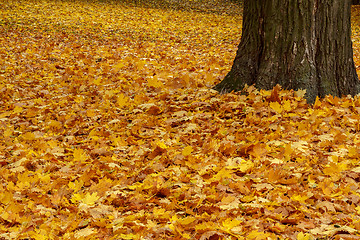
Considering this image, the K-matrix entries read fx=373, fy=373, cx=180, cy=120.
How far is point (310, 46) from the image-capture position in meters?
4.23

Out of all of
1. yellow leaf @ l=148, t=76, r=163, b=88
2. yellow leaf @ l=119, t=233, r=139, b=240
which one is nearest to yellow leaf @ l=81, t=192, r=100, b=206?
yellow leaf @ l=119, t=233, r=139, b=240

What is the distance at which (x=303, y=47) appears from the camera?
4.22m

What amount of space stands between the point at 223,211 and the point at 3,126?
116 inches

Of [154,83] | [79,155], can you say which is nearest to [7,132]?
[79,155]

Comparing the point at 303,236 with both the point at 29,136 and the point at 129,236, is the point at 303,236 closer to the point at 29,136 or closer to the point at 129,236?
the point at 129,236

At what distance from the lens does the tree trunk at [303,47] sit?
421 centimetres

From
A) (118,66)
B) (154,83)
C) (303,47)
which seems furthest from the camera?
(118,66)

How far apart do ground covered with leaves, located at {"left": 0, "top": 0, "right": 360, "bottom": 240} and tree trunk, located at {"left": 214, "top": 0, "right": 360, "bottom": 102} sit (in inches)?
9.2

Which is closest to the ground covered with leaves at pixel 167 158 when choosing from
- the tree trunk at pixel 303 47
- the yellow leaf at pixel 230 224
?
the yellow leaf at pixel 230 224

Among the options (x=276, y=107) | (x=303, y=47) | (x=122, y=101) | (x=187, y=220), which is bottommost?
(x=187, y=220)

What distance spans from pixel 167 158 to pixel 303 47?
2113mm

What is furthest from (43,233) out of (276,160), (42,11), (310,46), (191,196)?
(42,11)

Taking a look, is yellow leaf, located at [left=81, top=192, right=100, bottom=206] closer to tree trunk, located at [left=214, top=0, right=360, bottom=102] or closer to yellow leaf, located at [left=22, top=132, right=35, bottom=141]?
yellow leaf, located at [left=22, top=132, right=35, bottom=141]

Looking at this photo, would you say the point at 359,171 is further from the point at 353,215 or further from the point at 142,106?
the point at 142,106
